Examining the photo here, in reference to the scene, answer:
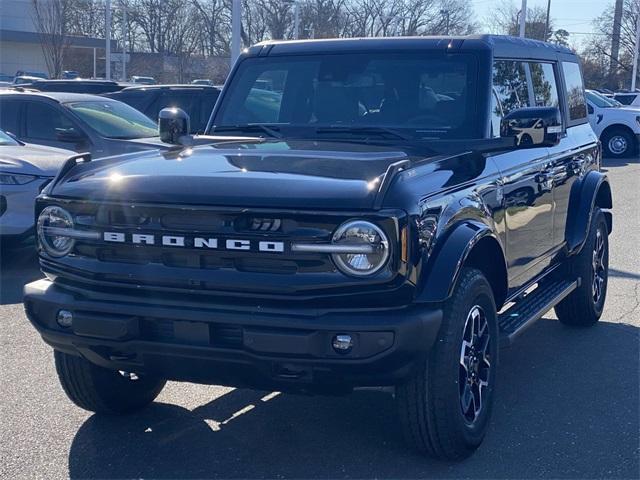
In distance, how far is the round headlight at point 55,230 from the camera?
405cm

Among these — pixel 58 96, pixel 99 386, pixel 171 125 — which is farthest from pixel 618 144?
pixel 99 386

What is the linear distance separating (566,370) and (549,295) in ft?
1.57

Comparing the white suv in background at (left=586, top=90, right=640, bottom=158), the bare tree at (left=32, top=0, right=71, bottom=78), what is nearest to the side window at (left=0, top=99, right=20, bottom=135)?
the white suv in background at (left=586, top=90, right=640, bottom=158)

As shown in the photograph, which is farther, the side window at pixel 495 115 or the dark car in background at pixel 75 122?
the dark car in background at pixel 75 122

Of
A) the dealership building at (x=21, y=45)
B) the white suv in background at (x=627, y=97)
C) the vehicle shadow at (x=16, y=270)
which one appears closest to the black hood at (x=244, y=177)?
the vehicle shadow at (x=16, y=270)

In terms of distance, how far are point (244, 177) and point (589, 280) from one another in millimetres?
3479

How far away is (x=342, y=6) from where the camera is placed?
56062 millimetres

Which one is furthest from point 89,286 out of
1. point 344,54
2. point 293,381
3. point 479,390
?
point 344,54

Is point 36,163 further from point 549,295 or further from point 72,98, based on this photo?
point 549,295

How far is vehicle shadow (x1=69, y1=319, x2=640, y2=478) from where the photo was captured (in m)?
4.11

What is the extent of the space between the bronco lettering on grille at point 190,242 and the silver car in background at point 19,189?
470 cm

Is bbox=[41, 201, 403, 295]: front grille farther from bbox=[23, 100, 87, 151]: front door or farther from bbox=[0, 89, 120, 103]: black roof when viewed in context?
bbox=[0, 89, 120, 103]: black roof

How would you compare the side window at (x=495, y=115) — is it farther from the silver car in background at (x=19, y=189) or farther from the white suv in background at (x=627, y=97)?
the white suv in background at (x=627, y=97)

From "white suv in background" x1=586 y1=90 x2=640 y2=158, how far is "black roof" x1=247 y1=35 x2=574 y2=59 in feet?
56.1
